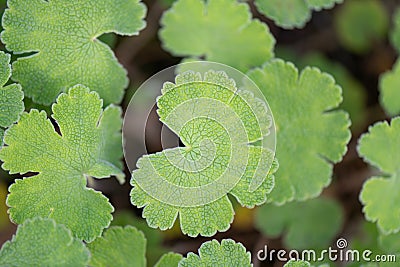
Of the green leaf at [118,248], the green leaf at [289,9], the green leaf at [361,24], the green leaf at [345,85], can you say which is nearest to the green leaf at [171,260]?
the green leaf at [118,248]

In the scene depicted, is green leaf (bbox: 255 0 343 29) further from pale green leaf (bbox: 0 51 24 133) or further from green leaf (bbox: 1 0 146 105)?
pale green leaf (bbox: 0 51 24 133)

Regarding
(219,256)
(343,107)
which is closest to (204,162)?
(219,256)

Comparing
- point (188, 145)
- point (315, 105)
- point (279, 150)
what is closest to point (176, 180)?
point (188, 145)

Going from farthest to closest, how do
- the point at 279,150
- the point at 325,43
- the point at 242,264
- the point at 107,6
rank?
the point at 325,43
the point at 279,150
the point at 107,6
the point at 242,264

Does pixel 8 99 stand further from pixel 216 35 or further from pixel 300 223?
pixel 300 223

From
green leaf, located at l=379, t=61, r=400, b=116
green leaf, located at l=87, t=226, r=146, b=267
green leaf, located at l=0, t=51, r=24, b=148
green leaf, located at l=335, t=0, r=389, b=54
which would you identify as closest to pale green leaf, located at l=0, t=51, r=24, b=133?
green leaf, located at l=0, t=51, r=24, b=148

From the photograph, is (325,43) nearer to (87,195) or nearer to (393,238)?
(393,238)
